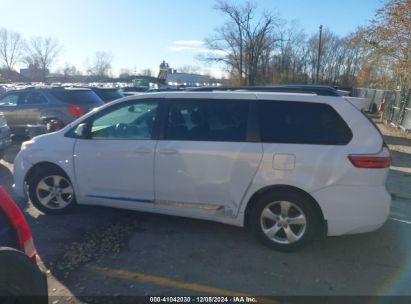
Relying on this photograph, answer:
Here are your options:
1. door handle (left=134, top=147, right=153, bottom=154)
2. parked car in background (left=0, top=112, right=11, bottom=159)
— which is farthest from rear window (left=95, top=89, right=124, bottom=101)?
door handle (left=134, top=147, right=153, bottom=154)

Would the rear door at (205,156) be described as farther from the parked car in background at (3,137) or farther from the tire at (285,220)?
the parked car in background at (3,137)

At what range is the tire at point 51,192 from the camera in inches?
197

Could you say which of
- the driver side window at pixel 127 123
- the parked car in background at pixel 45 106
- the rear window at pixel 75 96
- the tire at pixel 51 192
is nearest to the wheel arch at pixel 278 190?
the driver side window at pixel 127 123

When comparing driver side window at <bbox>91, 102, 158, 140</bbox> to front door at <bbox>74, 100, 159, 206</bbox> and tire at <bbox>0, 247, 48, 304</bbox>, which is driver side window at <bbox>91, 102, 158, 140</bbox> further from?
tire at <bbox>0, 247, 48, 304</bbox>

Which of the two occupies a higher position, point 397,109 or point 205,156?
point 205,156

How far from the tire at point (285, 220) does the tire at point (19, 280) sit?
2369 millimetres

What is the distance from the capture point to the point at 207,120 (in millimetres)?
4289

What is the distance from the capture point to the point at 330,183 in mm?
3764

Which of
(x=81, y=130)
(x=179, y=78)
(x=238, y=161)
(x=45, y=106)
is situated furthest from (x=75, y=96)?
(x=179, y=78)

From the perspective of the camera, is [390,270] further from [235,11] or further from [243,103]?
[235,11]

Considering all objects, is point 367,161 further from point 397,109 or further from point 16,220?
point 397,109

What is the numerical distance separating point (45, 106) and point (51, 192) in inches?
249

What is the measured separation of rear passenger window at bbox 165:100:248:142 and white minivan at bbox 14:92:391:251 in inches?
0.5

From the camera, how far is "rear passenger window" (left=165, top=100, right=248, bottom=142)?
4.15 m
